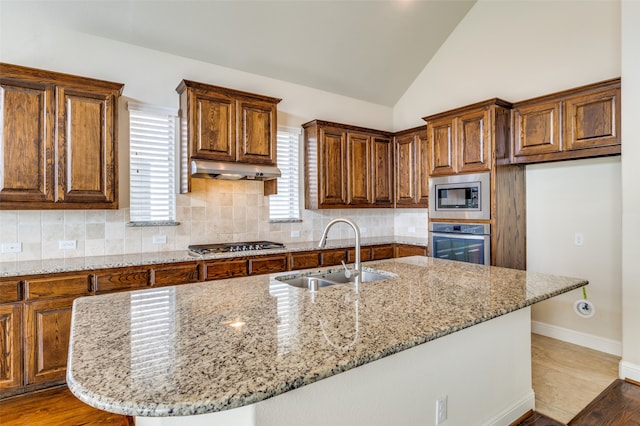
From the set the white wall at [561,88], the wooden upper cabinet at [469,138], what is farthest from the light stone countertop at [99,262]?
the white wall at [561,88]

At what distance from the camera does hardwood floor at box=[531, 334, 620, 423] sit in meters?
2.38

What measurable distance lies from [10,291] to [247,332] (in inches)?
87.3

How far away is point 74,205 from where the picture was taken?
2.80m

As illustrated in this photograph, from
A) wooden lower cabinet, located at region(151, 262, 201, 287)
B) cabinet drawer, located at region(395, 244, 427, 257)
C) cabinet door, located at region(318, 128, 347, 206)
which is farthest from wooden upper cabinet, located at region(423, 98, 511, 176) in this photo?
wooden lower cabinet, located at region(151, 262, 201, 287)

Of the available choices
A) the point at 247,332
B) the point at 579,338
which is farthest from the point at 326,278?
the point at 579,338

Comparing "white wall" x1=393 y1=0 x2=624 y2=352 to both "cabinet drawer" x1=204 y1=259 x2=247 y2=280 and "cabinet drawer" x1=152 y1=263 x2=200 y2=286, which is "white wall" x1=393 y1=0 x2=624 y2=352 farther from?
"cabinet drawer" x1=152 y1=263 x2=200 y2=286

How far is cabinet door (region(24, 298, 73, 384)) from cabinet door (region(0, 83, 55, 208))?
813 millimetres

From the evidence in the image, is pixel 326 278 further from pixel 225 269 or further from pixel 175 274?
pixel 175 274

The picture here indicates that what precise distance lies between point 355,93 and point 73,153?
3.43 m

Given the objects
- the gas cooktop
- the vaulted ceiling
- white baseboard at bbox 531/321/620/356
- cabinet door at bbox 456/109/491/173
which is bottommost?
white baseboard at bbox 531/321/620/356

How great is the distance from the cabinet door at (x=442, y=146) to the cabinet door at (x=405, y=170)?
51 cm

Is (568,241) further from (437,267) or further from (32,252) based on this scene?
(32,252)

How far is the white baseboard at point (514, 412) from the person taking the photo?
196 centimetres

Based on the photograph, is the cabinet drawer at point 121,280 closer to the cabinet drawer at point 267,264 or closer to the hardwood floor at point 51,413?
the hardwood floor at point 51,413
